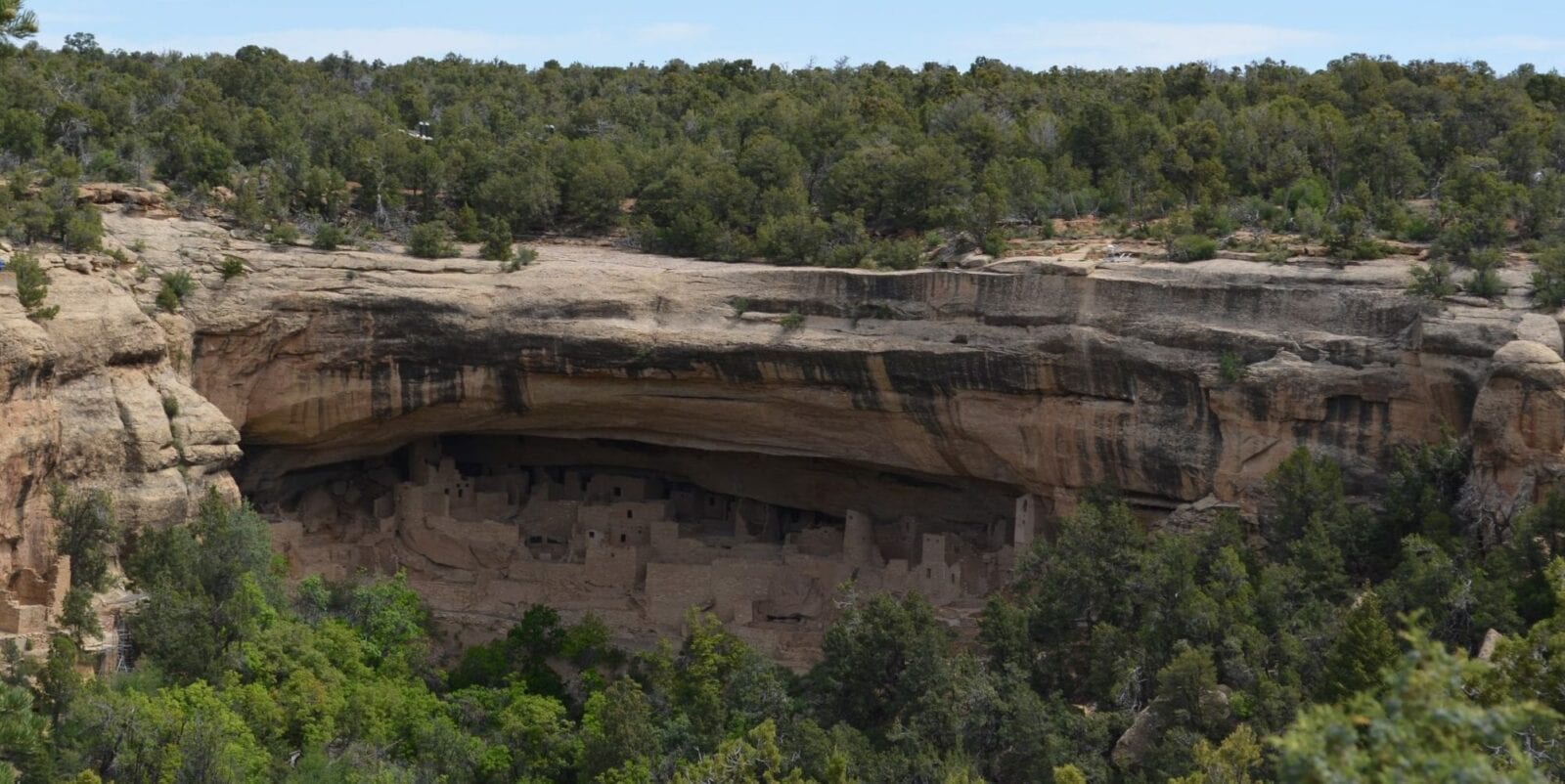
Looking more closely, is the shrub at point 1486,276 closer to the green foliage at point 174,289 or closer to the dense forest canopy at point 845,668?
the dense forest canopy at point 845,668

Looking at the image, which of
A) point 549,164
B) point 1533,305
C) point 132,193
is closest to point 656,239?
point 549,164

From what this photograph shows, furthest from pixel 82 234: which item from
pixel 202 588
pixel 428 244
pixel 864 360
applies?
pixel 864 360

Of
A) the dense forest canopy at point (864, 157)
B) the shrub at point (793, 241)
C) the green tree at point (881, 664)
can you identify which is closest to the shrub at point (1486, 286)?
the dense forest canopy at point (864, 157)

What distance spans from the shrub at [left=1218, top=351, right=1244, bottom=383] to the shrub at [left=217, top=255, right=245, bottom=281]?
1082cm

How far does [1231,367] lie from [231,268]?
1099 cm

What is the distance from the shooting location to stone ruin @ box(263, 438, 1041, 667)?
24688 mm

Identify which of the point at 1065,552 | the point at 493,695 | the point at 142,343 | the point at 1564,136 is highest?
the point at 1564,136

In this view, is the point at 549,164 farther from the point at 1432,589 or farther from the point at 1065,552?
the point at 1432,589

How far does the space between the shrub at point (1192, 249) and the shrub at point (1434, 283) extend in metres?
2.33

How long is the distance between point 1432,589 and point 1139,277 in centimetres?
497

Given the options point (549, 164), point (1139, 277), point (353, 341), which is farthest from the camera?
point (549, 164)

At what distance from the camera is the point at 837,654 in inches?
853

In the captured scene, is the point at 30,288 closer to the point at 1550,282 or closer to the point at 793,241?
the point at 793,241

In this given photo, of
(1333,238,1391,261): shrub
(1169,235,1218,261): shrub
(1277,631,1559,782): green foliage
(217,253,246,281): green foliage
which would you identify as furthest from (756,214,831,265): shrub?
(1277,631,1559,782): green foliage
